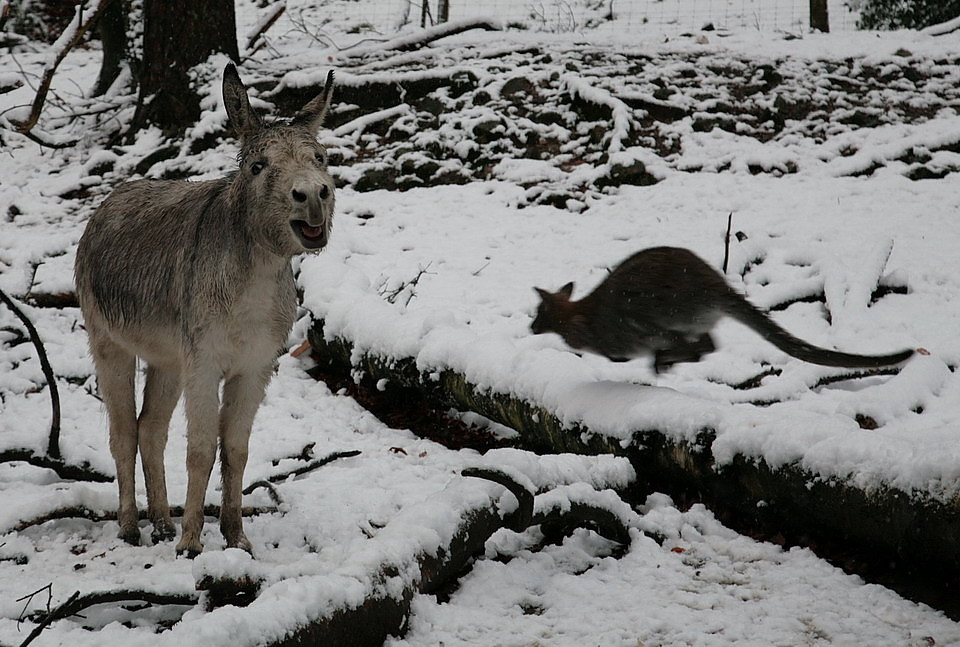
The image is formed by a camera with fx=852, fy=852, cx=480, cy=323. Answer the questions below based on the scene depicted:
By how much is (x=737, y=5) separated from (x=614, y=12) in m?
2.94

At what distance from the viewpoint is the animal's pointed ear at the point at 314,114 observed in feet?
12.7

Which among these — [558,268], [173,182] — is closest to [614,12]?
[558,268]

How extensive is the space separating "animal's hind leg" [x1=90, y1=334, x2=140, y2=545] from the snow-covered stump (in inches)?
81.2

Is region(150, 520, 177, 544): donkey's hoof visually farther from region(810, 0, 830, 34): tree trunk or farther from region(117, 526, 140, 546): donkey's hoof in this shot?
region(810, 0, 830, 34): tree trunk

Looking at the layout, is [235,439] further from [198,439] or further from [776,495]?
[776,495]

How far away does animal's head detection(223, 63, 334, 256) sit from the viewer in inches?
140

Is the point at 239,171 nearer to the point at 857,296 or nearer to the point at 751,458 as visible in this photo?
the point at 751,458

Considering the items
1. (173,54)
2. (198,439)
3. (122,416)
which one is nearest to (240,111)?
(198,439)

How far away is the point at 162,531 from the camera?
4.24m

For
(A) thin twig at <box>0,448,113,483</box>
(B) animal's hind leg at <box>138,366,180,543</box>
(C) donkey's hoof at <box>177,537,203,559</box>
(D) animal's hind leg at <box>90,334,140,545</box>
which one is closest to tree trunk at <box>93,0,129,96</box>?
(A) thin twig at <box>0,448,113,483</box>

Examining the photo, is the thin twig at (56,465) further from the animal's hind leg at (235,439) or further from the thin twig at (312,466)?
the animal's hind leg at (235,439)

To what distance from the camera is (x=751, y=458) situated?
3.95 meters

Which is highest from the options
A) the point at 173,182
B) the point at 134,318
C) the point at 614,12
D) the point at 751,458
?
the point at 614,12

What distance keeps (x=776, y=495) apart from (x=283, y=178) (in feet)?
8.54
